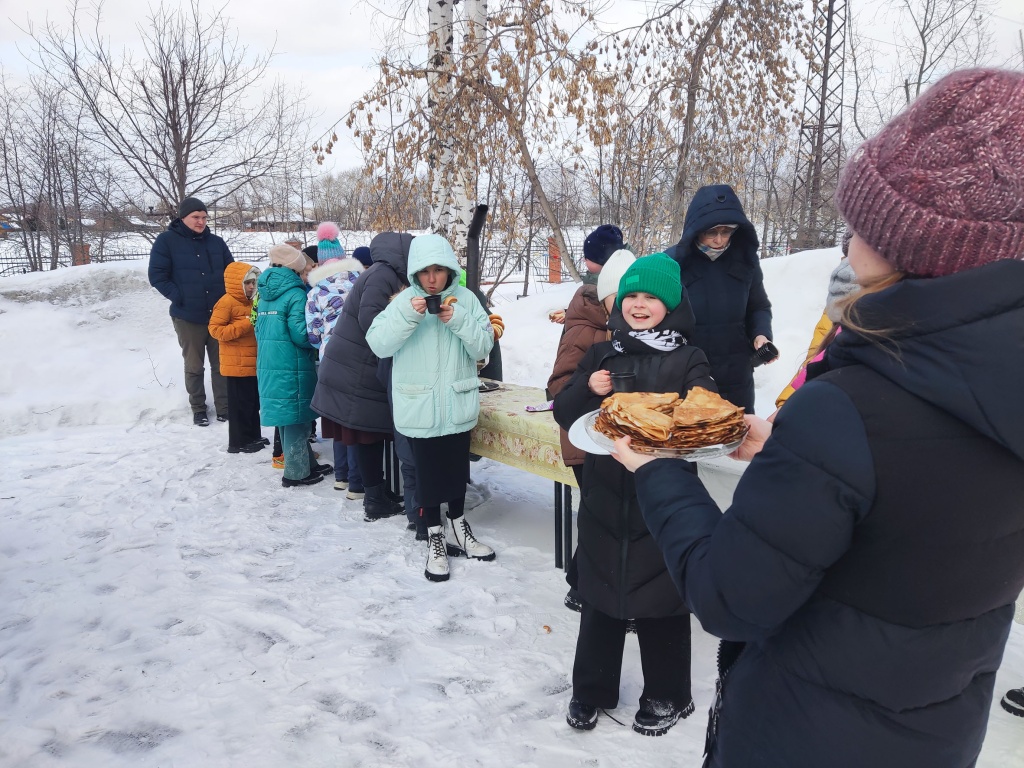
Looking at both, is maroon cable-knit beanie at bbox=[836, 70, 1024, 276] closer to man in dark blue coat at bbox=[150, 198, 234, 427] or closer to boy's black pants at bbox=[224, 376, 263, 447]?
boy's black pants at bbox=[224, 376, 263, 447]

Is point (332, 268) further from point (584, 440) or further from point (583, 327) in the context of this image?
point (584, 440)

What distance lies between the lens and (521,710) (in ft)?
9.21

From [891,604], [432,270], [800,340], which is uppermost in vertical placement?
[432,270]

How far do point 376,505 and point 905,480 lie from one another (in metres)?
4.37

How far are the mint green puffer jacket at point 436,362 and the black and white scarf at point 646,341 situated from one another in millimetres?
1440

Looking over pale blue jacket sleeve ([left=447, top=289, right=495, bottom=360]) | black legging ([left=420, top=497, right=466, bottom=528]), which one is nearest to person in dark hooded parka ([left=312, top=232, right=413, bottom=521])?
pale blue jacket sleeve ([left=447, top=289, right=495, bottom=360])

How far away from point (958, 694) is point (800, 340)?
8666 millimetres

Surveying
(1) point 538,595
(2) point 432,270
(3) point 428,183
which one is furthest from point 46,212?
(1) point 538,595

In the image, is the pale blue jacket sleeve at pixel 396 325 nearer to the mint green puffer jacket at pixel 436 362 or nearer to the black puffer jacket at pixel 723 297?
the mint green puffer jacket at pixel 436 362

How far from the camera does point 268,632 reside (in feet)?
11.1

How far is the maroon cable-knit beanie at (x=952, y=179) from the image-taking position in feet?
2.93

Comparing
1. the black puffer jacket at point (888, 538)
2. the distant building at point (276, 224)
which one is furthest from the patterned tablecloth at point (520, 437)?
the distant building at point (276, 224)

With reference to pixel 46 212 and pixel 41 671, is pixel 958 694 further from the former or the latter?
pixel 46 212

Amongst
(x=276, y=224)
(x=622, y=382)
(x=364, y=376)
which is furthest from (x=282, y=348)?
(x=276, y=224)
